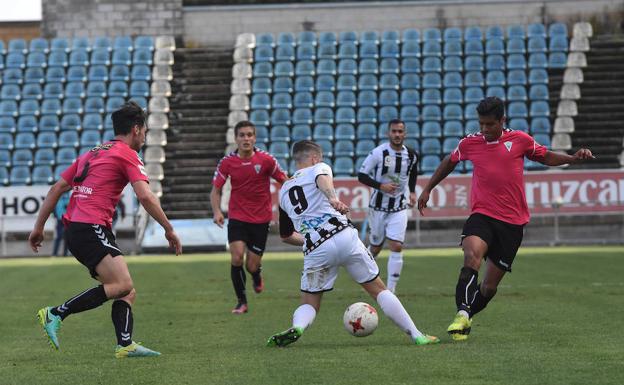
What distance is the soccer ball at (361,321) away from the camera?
1009 centimetres

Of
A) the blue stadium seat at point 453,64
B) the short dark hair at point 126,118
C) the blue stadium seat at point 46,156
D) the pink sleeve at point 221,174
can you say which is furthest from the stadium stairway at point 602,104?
the short dark hair at point 126,118

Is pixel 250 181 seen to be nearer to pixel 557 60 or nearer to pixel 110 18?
pixel 557 60

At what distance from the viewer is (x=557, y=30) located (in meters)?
38.5

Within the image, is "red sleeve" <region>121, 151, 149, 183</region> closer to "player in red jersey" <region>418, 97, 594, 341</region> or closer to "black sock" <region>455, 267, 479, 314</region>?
"black sock" <region>455, 267, 479, 314</region>

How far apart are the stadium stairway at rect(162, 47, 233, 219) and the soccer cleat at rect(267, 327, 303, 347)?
23065mm

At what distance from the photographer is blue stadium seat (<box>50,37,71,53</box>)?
3909 cm

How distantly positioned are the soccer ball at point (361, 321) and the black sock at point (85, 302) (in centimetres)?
213

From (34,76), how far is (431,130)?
13110 mm

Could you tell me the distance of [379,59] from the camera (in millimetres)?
37812

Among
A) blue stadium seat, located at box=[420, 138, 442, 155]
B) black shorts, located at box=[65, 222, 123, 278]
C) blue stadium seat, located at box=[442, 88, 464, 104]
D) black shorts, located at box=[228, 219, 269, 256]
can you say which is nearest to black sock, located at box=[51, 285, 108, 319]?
black shorts, located at box=[65, 222, 123, 278]

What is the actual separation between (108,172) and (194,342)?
2.04 m

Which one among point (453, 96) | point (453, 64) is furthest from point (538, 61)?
point (453, 96)

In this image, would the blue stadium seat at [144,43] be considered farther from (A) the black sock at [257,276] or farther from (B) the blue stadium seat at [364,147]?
(A) the black sock at [257,276]

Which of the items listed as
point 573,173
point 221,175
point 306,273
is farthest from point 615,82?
point 306,273
